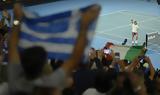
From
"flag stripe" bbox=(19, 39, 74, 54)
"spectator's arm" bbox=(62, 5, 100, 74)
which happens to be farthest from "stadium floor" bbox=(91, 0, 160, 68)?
"spectator's arm" bbox=(62, 5, 100, 74)

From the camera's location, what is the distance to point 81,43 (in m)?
3.08

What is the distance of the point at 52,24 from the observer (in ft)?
12.5

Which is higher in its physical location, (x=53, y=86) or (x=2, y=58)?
(x=53, y=86)

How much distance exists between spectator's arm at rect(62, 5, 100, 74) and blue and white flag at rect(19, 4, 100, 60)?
1.57 feet

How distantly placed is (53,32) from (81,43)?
0.73 m

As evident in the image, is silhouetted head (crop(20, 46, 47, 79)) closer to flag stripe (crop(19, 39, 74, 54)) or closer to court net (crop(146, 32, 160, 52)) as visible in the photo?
flag stripe (crop(19, 39, 74, 54))

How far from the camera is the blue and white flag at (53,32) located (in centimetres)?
367

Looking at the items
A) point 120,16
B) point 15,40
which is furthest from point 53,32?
point 120,16

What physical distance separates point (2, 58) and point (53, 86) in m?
2.26

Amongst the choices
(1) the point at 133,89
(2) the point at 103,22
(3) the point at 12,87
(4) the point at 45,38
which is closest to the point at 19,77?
(3) the point at 12,87

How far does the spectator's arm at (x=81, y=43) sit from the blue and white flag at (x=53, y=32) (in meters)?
0.48

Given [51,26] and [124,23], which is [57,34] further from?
[124,23]

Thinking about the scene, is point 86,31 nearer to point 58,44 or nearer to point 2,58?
point 58,44

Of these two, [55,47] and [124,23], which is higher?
[55,47]
